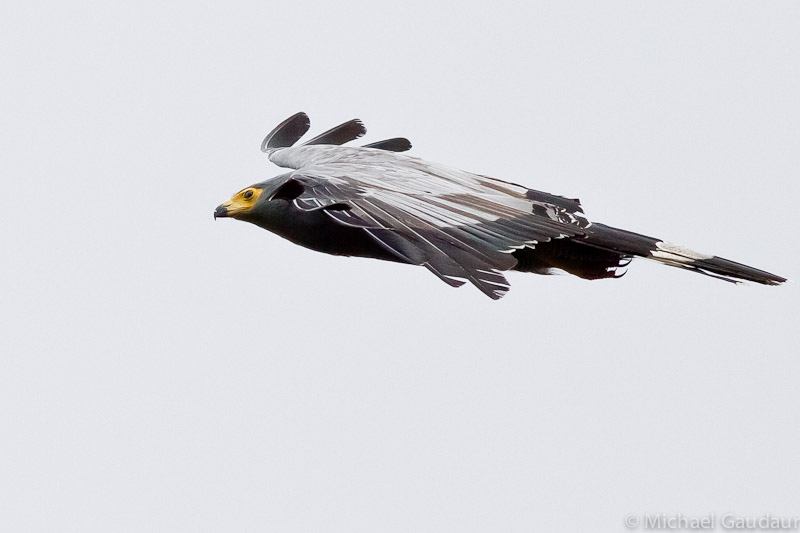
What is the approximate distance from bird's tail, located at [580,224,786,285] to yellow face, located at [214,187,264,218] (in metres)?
2.23

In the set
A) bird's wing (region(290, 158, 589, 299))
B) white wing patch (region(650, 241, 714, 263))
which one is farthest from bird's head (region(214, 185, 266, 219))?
white wing patch (region(650, 241, 714, 263))

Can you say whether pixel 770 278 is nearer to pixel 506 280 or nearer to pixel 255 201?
pixel 506 280

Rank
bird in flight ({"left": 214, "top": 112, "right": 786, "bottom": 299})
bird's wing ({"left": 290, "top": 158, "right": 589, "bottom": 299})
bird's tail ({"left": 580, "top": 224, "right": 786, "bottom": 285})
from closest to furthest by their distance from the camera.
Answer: bird's wing ({"left": 290, "top": 158, "right": 589, "bottom": 299}), bird in flight ({"left": 214, "top": 112, "right": 786, "bottom": 299}), bird's tail ({"left": 580, "top": 224, "right": 786, "bottom": 285})

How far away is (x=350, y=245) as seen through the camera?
34.3 feet

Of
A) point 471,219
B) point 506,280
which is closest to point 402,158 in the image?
point 471,219

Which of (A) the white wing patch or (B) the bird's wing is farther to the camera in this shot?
(A) the white wing patch

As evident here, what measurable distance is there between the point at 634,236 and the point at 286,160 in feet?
8.80

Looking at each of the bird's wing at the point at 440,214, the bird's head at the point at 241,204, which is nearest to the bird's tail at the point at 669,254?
the bird's wing at the point at 440,214

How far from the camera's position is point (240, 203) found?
10711 millimetres

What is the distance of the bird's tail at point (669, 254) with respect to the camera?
10602 mm

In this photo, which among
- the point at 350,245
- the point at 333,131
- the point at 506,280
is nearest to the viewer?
the point at 506,280

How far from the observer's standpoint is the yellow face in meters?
10.7

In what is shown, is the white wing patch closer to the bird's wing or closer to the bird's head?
the bird's wing

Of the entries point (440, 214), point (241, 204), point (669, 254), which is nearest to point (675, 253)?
point (669, 254)
